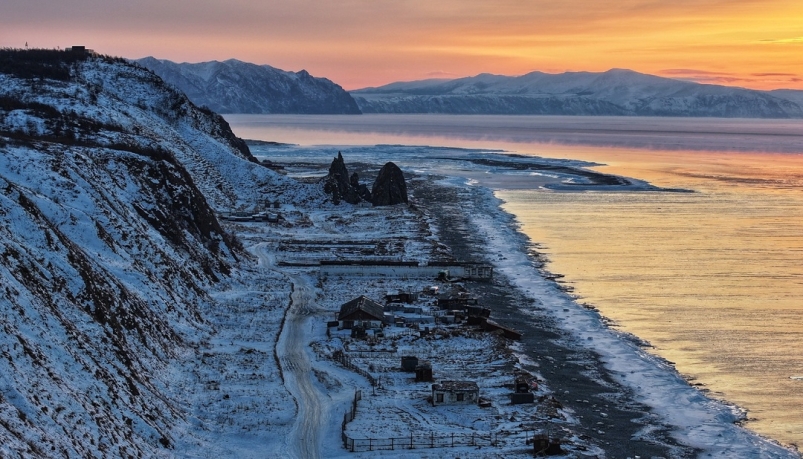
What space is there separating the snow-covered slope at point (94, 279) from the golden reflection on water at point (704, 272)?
1780cm

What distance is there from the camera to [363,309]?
3806cm

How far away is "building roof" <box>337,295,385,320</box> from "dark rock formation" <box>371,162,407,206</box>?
4088 centimetres

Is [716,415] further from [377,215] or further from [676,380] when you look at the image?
[377,215]

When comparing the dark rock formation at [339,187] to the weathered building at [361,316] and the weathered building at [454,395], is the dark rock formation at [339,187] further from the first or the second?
the weathered building at [454,395]

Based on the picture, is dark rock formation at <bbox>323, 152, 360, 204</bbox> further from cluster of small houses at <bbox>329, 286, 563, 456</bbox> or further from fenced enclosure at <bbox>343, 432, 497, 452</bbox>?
fenced enclosure at <bbox>343, 432, 497, 452</bbox>

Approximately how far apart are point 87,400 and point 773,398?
68.5ft

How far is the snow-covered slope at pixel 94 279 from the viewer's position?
22.5 metres

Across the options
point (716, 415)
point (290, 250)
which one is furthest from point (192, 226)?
point (716, 415)

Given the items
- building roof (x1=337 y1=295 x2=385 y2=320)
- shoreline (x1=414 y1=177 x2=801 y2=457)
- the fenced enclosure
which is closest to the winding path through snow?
the fenced enclosure

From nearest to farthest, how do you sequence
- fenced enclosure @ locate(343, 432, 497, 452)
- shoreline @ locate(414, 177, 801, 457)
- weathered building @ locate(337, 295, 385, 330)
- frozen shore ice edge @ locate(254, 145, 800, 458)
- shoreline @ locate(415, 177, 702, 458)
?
fenced enclosure @ locate(343, 432, 497, 452)
shoreline @ locate(414, 177, 801, 457)
shoreline @ locate(415, 177, 702, 458)
frozen shore ice edge @ locate(254, 145, 800, 458)
weathered building @ locate(337, 295, 385, 330)

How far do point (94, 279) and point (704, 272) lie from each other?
107 ft

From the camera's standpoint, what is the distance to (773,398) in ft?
100

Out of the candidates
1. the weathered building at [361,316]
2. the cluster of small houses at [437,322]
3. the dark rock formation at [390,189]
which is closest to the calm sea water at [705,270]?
the cluster of small houses at [437,322]

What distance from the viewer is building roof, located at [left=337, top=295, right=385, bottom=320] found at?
125ft
